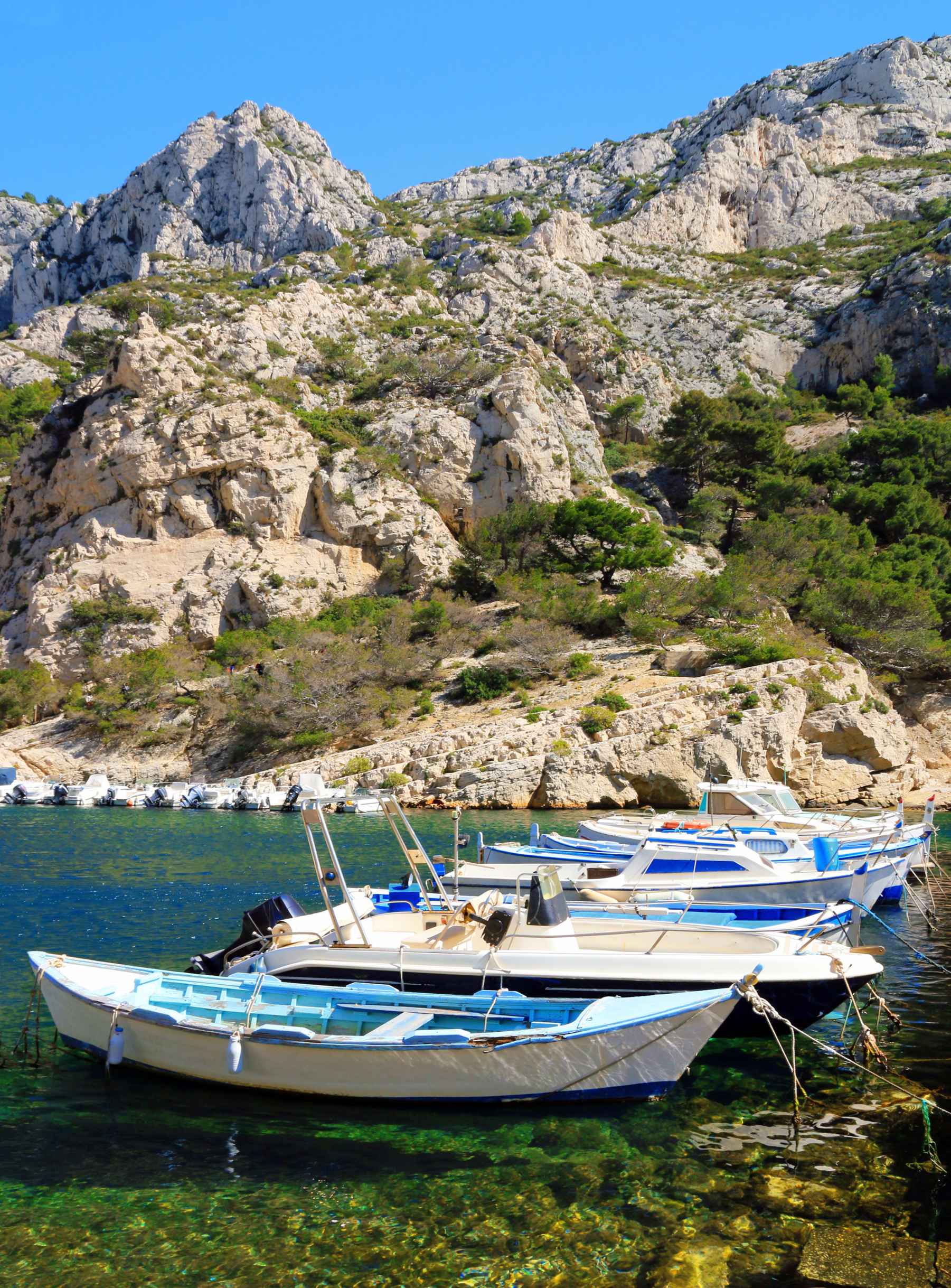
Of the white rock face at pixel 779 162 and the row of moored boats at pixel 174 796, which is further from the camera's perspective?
the white rock face at pixel 779 162

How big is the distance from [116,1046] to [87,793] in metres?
35.5

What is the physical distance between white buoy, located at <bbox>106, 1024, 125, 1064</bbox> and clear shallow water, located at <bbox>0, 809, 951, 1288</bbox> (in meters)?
0.32

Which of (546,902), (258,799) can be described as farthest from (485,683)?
(546,902)

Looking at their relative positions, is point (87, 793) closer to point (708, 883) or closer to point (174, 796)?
point (174, 796)

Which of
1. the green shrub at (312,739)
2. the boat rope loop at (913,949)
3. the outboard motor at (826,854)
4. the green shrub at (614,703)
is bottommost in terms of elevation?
the boat rope loop at (913,949)

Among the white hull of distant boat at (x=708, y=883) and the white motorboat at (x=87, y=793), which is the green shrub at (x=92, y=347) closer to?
the white motorboat at (x=87, y=793)

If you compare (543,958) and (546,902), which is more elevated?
(546,902)

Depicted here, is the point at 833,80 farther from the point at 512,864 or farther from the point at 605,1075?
the point at 605,1075

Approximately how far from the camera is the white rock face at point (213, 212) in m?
93.1

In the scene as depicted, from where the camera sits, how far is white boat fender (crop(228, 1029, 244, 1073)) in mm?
9094

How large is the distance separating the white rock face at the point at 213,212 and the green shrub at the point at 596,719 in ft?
234

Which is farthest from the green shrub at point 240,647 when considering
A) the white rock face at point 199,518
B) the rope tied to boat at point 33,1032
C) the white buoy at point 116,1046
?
the white buoy at point 116,1046

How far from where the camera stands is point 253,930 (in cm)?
1201

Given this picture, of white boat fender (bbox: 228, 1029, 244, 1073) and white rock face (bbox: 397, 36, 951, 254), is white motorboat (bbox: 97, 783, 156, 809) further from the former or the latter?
white rock face (bbox: 397, 36, 951, 254)
